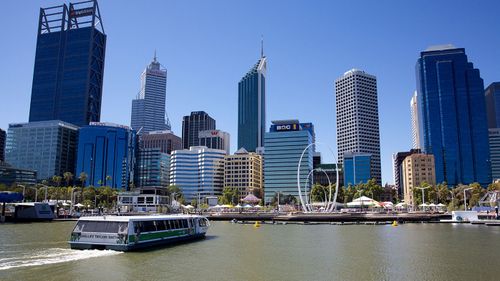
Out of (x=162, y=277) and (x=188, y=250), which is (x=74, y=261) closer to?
(x=162, y=277)

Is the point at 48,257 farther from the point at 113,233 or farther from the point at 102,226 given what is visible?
the point at 113,233

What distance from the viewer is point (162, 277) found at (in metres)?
34.2

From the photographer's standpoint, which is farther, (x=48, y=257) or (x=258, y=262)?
(x=258, y=262)

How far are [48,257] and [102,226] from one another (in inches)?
311

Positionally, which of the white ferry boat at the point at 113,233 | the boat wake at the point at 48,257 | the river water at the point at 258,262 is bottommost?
the river water at the point at 258,262

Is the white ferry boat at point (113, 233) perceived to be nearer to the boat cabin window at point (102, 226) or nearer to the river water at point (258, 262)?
the boat cabin window at point (102, 226)

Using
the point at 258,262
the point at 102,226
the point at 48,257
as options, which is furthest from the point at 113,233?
the point at 258,262

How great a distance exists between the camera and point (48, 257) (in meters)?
41.4

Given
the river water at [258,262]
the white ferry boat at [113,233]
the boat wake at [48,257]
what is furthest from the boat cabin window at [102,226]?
the river water at [258,262]

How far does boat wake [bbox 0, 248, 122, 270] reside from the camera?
124ft

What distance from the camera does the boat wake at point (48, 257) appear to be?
37.8 metres

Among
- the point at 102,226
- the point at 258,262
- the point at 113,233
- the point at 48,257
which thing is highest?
the point at 102,226

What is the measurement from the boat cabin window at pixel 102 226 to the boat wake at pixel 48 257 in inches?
95.6

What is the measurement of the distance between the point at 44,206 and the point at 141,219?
279ft
